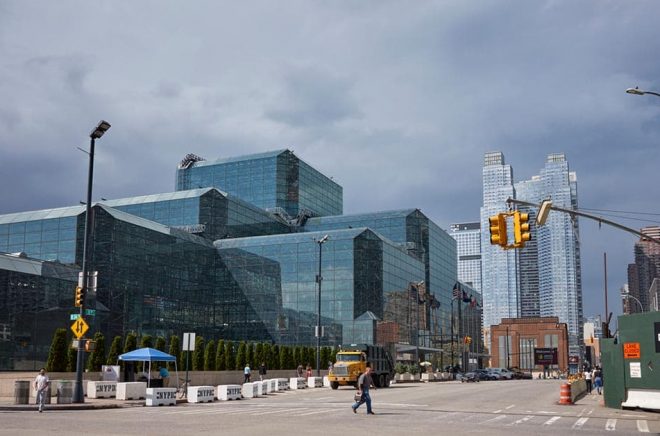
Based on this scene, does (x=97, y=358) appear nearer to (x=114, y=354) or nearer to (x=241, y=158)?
(x=114, y=354)

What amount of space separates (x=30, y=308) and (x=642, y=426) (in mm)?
60761

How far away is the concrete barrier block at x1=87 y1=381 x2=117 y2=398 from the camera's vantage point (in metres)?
36.7

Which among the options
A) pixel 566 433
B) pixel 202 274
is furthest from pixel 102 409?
pixel 202 274

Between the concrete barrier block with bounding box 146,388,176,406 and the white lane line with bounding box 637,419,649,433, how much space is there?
19.5 meters

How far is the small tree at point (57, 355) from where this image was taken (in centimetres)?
4062

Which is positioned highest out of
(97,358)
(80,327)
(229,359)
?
(80,327)

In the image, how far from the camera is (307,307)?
98.6m

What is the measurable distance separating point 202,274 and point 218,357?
158 ft

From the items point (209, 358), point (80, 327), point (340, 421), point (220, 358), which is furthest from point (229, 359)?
point (340, 421)

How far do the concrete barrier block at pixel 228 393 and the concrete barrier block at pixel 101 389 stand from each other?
5.36 m

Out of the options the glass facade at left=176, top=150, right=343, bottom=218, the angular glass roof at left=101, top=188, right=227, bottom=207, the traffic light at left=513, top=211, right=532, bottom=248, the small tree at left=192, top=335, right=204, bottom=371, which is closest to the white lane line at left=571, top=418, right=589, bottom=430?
the traffic light at left=513, top=211, right=532, bottom=248

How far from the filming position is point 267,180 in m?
132

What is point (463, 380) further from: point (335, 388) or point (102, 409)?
point (102, 409)

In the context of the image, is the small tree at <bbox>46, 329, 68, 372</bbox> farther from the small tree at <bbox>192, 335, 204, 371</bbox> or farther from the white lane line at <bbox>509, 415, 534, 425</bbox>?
the white lane line at <bbox>509, 415, 534, 425</bbox>
